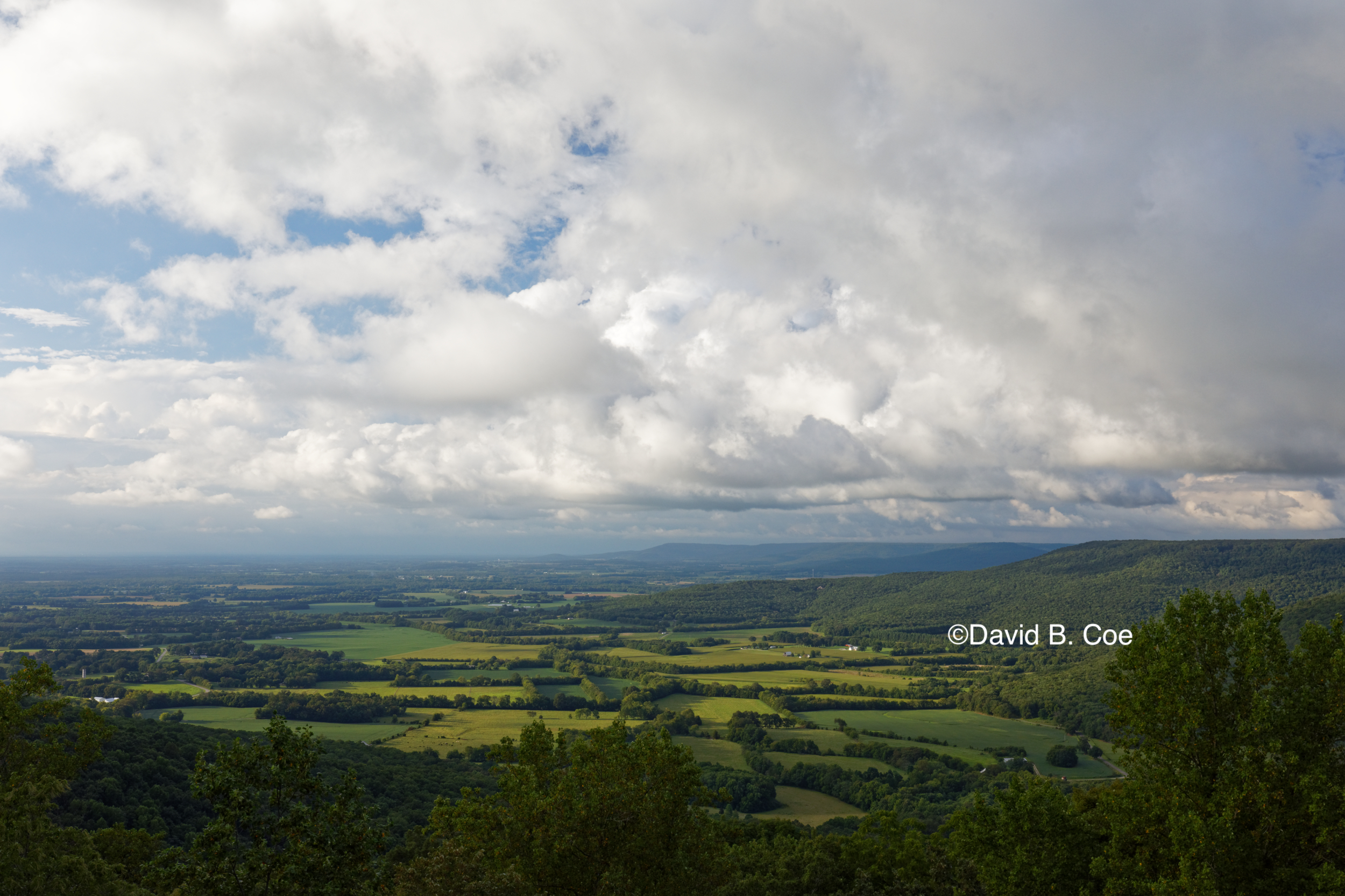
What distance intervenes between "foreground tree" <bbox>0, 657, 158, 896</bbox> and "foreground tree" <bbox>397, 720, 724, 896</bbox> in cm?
1175

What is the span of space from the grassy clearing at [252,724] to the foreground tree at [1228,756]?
122778 mm

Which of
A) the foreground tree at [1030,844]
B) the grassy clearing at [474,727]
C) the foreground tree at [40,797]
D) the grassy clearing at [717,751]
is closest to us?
the foreground tree at [40,797]

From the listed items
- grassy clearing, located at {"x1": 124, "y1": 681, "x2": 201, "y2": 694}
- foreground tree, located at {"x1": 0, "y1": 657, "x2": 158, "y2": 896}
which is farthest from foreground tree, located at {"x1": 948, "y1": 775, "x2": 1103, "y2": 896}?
grassy clearing, located at {"x1": 124, "y1": 681, "x2": 201, "y2": 694}

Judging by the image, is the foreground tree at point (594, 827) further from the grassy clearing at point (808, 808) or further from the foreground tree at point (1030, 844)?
the grassy clearing at point (808, 808)

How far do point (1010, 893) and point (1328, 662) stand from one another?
50.0ft

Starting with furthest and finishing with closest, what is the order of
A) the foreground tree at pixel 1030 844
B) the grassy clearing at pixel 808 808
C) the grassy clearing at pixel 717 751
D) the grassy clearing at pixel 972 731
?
1. the grassy clearing at pixel 972 731
2. the grassy clearing at pixel 717 751
3. the grassy clearing at pixel 808 808
4. the foreground tree at pixel 1030 844

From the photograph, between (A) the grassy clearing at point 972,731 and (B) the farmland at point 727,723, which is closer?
(B) the farmland at point 727,723

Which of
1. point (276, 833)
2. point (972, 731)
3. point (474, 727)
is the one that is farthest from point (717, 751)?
point (276, 833)

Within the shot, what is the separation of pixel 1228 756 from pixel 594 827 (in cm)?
2338

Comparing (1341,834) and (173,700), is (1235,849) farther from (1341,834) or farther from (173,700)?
(173,700)

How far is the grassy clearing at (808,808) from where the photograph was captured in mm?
98500

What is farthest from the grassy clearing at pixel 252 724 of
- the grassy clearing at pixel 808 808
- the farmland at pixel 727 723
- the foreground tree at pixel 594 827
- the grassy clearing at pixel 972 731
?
the foreground tree at pixel 594 827

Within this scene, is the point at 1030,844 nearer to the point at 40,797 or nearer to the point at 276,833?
the point at 276,833

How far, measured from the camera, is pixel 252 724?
432 feet
